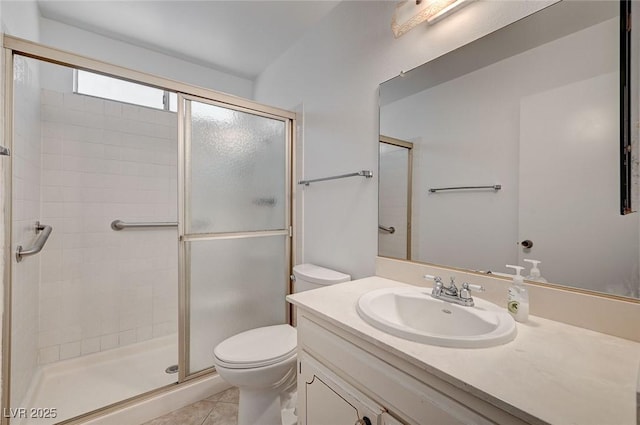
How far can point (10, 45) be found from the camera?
119cm

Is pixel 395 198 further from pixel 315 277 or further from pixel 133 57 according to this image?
pixel 133 57

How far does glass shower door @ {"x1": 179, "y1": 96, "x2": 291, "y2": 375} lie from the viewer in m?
1.68

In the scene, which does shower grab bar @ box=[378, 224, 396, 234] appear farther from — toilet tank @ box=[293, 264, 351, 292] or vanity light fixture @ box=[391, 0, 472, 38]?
vanity light fixture @ box=[391, 0, 472, 38]

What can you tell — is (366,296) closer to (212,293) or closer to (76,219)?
(212,293)

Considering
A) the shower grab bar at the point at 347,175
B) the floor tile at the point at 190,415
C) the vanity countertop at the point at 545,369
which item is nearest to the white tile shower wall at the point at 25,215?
the floor tile at the point at 190,415

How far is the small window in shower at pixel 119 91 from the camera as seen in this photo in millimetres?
2070

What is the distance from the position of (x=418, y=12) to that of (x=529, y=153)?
770 mm

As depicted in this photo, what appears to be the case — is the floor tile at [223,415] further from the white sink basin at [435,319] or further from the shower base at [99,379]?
the white sink basin at [435,319]

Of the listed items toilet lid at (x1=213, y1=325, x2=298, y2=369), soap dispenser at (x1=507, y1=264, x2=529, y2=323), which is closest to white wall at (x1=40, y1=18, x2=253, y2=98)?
toilet lid at (x1=213, y1=325, x2=298, y2=369)

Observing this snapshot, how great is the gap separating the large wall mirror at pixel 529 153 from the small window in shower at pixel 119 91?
70.8 inches

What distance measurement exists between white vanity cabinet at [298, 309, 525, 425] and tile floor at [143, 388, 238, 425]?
0.76 metres

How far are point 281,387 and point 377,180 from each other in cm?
120

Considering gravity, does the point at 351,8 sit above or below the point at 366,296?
above

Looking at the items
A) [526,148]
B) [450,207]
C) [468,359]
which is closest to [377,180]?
[450,207]
